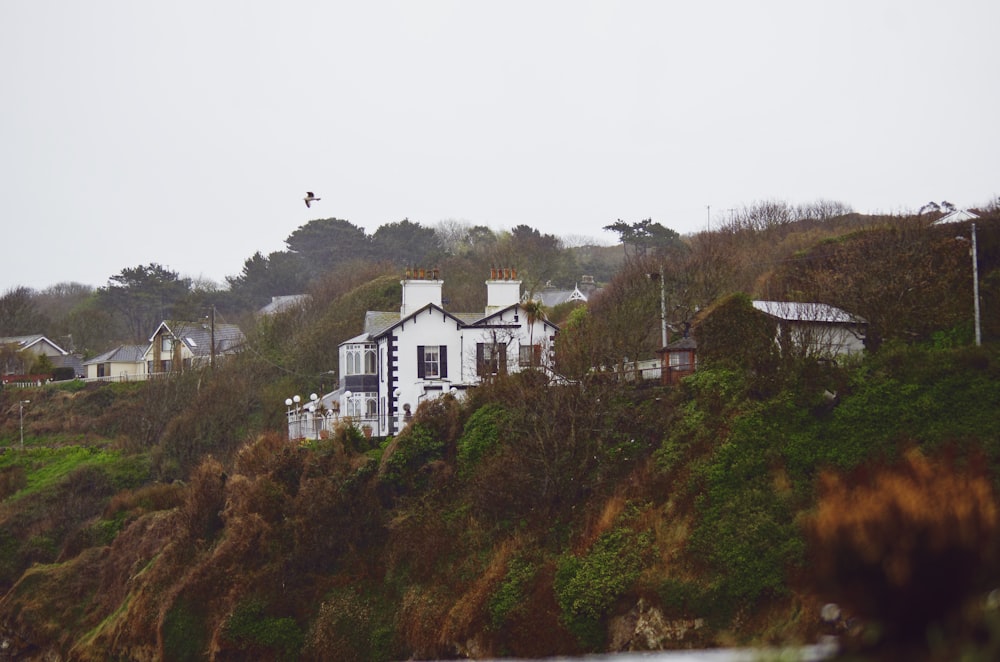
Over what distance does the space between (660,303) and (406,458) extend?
13.3 metres

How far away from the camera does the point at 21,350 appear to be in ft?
252

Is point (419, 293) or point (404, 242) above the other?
point (404, 242)

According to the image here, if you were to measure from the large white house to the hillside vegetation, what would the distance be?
2.93 metres

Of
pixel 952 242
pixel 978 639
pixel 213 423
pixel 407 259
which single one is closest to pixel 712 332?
pixel 952 242

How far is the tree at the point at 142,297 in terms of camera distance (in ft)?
327

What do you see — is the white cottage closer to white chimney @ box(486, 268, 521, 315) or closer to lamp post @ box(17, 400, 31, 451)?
white chimney @ box(486, 268, 521, 315)

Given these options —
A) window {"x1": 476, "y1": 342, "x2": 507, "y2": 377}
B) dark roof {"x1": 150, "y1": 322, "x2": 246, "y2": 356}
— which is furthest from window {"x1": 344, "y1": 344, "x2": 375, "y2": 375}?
dark roof {"x1": 150, "y1": 322, "x2": 246, "y2": 356}

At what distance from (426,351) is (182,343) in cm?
3548

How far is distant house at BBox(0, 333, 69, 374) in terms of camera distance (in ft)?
246

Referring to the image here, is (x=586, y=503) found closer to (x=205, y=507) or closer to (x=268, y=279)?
(x=205, y=507)

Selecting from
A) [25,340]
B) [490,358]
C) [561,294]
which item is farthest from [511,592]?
[25,340]

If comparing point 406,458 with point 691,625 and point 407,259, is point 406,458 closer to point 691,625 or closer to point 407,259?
point 691,625

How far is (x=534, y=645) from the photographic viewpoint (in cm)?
2522

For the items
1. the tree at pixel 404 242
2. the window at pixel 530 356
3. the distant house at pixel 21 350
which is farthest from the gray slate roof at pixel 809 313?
the tree at pixel 404 242
